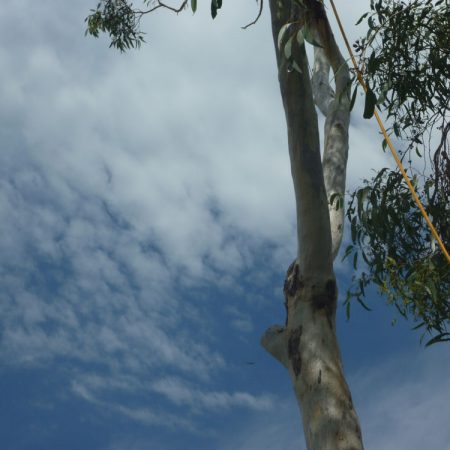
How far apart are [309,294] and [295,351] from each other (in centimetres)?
25

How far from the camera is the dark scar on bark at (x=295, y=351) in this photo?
12.5 feet

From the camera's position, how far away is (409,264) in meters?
5.55

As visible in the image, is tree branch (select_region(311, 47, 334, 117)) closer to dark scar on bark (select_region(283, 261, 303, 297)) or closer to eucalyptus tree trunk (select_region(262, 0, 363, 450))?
eucalyptus tree trunk (select_region(262, 0, 363, 450))

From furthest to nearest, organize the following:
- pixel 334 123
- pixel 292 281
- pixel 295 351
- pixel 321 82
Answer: pixel 321 82 → pixel 334 123 → pixel 292 281 → pixel 295 351

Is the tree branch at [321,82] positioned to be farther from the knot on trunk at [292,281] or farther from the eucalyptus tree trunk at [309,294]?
the knot on trunk at [292,281]

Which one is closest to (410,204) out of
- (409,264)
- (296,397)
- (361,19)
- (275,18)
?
(409,264)

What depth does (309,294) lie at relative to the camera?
3.92m

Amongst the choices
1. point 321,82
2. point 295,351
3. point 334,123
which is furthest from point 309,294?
point 321,82

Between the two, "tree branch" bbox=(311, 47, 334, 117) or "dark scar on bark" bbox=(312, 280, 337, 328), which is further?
"tree branch" bbox=(311, 47, 334, 117)

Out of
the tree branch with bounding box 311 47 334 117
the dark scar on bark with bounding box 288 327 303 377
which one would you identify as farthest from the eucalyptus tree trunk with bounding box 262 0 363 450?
the tree branch with bounding box 311 47 334 117

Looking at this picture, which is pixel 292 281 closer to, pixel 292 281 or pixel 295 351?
pixel 292 281

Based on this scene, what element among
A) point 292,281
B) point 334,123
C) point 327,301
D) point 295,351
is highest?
point 334,123

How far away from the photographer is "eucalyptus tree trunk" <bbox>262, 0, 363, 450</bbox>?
360cm

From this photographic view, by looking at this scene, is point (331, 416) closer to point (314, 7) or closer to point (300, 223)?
point (300, 223)
